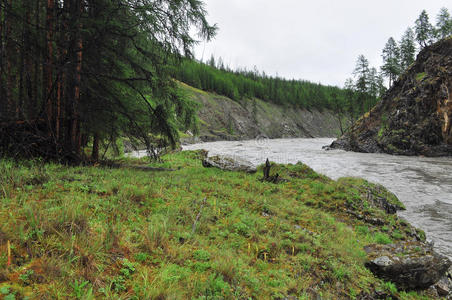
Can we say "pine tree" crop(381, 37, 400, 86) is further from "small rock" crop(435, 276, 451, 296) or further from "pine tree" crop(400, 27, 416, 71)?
"small rock" crop(435, 276, 451, 296)

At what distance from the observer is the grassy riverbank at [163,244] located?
233 cm

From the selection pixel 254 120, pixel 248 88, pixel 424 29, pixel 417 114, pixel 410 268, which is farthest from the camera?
pixel 248 88

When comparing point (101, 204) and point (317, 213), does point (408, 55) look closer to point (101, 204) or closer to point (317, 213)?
point (317, 213)

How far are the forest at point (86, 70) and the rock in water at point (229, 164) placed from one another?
345 centimetres

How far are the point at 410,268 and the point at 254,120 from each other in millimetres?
82787

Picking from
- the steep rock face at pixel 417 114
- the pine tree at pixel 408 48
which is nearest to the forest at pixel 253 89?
the pine tree at pixel 408 48

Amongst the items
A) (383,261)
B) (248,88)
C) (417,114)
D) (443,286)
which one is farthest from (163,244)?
(248,88)

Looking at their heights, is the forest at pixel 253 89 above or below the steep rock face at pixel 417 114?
above

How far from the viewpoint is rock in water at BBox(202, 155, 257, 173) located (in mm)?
11531

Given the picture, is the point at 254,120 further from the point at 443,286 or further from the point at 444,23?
the point at 443,286

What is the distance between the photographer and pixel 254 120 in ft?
280

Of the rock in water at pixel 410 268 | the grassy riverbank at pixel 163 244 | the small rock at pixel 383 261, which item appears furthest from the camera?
the small rock at pixel 383 261

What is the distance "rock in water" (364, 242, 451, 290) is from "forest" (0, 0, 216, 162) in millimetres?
7355

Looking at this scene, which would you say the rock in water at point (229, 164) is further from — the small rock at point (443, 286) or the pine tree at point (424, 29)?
the pine tree at point (424, 29)
